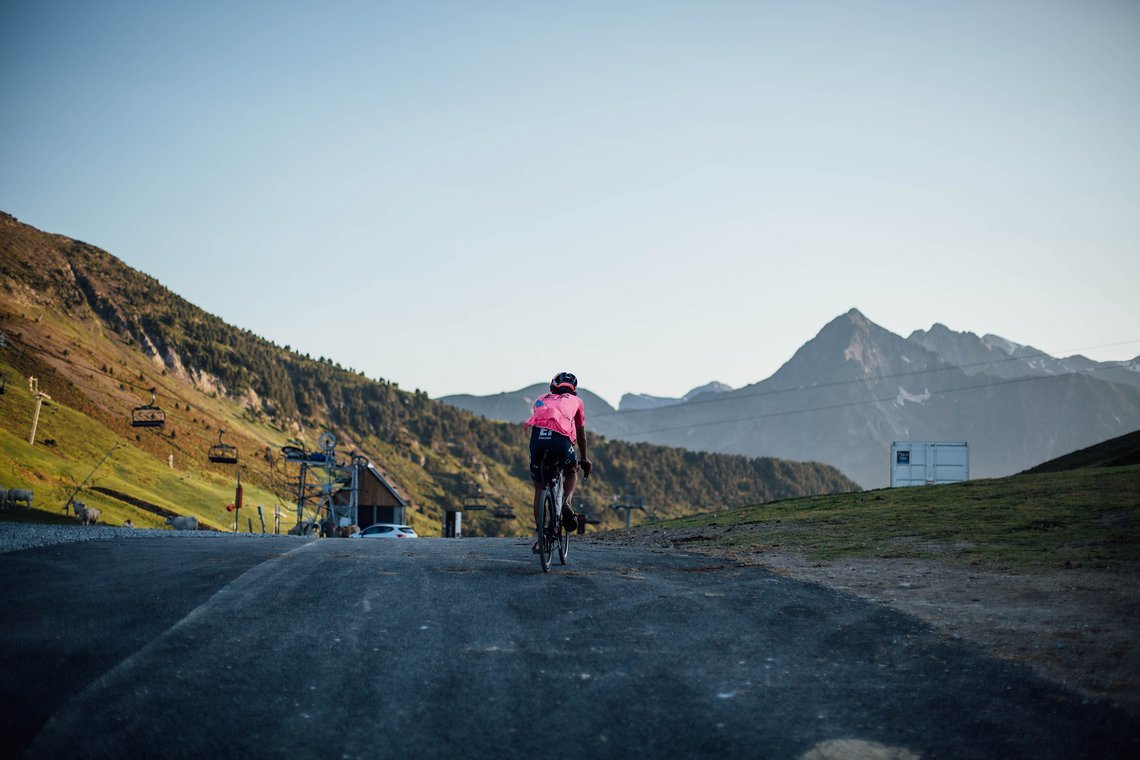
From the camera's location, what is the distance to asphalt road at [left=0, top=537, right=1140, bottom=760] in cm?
479

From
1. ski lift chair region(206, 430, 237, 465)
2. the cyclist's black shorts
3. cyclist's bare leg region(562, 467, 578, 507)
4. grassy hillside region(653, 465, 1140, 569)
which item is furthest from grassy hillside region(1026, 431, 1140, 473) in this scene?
ski lift chair region(206, 430, 237, 465)

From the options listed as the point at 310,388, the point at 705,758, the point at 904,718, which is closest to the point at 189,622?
the point at 705,758

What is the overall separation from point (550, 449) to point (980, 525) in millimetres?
7239

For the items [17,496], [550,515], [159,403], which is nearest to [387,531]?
[17,496]

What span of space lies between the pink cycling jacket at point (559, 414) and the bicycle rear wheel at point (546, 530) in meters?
0.78

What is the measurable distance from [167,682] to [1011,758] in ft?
15.0

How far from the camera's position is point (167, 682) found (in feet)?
18.0

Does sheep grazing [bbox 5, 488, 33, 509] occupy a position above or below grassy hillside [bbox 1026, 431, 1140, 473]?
below

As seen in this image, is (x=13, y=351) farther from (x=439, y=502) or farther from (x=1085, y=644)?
(x=1085, y=644)

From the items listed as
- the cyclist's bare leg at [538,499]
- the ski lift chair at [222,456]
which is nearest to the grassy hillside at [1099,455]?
the cyclist's bare leg at [538,499]

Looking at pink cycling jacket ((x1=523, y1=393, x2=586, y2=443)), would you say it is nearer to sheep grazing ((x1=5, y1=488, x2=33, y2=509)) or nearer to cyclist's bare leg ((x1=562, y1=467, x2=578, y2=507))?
cyclist's bare leg ((x1=562, y1=467, x2=578, y2=507))

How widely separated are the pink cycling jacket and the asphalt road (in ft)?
9.43

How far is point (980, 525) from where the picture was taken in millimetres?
14406

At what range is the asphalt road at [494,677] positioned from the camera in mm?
4793
